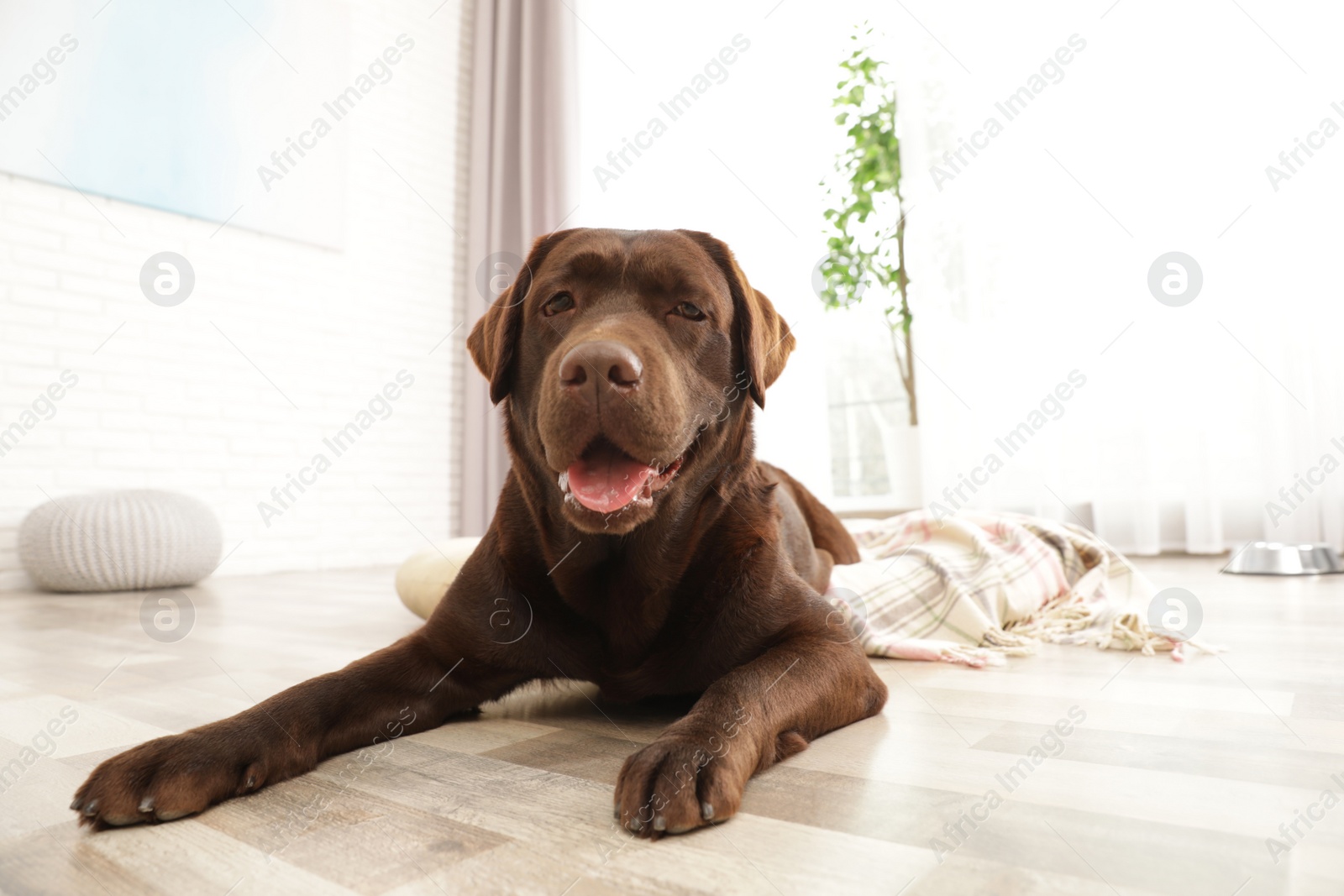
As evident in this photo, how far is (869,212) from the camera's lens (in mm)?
4836

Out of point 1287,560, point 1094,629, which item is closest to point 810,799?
point 1094,629

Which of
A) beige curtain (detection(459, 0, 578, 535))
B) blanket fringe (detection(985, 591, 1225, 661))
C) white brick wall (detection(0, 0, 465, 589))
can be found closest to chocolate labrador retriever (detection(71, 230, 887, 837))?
blanket fringe (detection(985, 591, 1225, 661))

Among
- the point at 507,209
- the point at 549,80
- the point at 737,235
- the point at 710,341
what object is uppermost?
the point at 549,80

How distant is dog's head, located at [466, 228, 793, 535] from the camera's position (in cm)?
133

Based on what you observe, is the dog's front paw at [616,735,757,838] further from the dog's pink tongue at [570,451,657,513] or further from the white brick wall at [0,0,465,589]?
the white brick wall at [0,0,465,589]

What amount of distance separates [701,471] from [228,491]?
4.12 m

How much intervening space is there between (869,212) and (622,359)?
3910mm

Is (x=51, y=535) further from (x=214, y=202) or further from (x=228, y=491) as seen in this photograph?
(x=214, y=202)

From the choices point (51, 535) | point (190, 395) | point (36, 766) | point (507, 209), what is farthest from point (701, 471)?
point (507, 209)

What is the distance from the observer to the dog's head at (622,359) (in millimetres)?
1330

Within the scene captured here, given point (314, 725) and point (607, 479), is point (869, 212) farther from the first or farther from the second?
point (314, 725)

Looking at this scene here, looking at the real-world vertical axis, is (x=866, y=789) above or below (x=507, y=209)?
below

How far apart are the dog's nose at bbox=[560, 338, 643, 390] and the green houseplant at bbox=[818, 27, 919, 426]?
3.68 m

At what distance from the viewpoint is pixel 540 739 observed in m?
1.46
